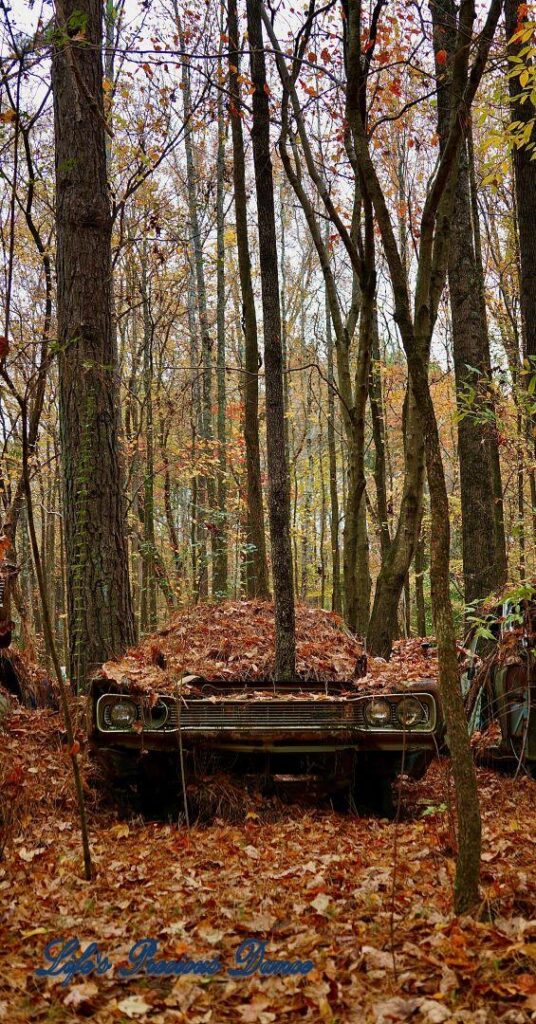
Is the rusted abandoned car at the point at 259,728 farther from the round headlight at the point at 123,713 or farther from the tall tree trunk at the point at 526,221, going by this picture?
the tall tree trunk at the point at 526,221

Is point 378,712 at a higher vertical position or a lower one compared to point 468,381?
lower

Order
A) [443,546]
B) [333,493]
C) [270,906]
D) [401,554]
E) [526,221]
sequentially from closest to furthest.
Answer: [443,546]
[270,906]
[526,221]
[401,554]
[333,493]

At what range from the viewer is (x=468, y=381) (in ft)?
30.9

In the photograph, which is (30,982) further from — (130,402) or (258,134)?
(130,402)

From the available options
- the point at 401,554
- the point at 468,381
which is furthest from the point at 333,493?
the point at 468,381

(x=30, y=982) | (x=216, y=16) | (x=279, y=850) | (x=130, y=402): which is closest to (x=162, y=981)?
(x=30, y=982)

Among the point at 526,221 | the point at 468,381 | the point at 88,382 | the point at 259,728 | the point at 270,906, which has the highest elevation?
the point at 526,221

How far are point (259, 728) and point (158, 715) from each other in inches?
29.2

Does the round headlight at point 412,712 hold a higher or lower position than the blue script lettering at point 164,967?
higher

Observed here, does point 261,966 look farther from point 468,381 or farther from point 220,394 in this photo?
point 220,394

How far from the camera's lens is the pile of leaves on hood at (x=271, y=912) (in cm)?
298

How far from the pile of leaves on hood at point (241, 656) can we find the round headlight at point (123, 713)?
0.42 ft

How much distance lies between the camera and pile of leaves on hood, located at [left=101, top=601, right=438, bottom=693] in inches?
241

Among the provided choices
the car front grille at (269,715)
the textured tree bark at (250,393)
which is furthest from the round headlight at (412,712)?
the textured tree bark at (250,393)
